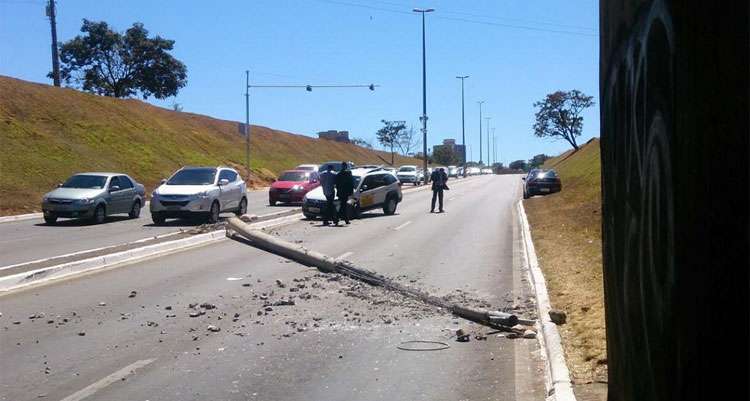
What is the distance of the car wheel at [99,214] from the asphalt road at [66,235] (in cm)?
21

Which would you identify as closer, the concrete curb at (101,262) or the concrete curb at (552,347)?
the concrete curb at (552,347)

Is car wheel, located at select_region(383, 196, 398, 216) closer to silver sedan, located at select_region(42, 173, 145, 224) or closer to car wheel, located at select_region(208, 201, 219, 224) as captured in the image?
car wheel, located at select_region(208, 201, 219, 224)

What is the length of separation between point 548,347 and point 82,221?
21.8m

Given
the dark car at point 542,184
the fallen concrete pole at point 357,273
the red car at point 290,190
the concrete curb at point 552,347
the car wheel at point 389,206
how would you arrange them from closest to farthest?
the concrete curb at point 552,347 < the fallen concrete pole at point 357,273 < the car wheel at point 389,206 < the red car at point 290,190 < the dark car at point 542,184

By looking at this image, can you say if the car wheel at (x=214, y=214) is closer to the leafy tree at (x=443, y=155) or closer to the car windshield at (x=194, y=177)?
the car windshield at (x=194, y=177)

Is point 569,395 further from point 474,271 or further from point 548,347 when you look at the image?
point 474,271

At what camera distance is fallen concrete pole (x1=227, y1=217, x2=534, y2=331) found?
31.7 feet

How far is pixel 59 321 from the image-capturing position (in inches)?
392

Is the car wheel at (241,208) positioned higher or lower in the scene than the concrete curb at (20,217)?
higher

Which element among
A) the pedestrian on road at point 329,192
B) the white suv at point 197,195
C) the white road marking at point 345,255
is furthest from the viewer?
the pedestrian on road at point 329,192

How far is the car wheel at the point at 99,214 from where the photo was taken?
25812 millimetres

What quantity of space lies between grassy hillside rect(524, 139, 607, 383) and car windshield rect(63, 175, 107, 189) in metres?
13.3

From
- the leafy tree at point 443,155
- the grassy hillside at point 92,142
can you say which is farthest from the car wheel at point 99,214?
the leafy tree at point 443,155

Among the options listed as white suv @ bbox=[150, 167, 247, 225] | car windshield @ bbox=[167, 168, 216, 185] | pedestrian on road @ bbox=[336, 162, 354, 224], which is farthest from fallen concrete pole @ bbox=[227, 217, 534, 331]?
car windshield @ bbox=[167, 168, 216, 185]
